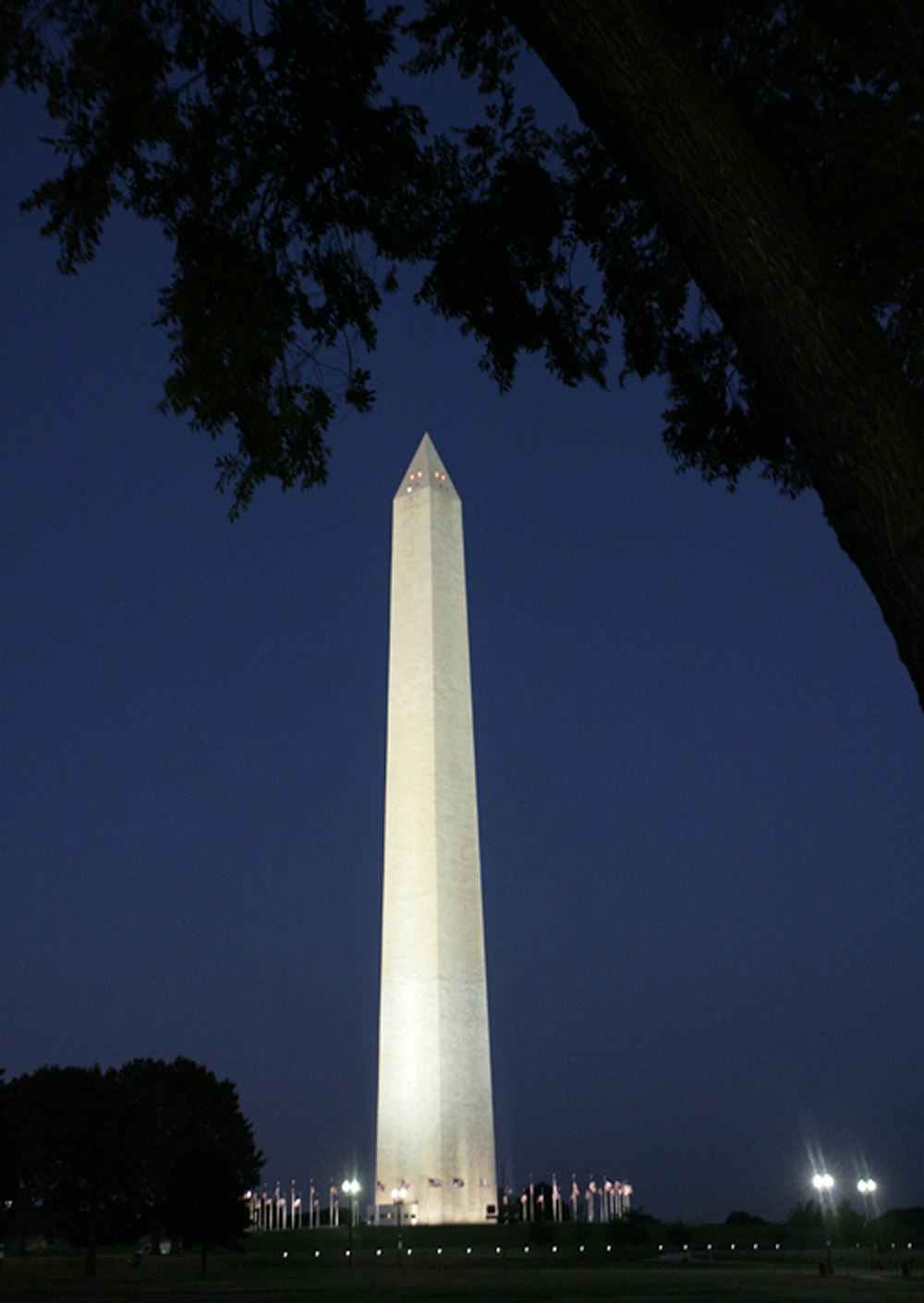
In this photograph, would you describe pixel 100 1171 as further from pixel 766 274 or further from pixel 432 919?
pixel 766 274

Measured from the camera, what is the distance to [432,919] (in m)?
49.5

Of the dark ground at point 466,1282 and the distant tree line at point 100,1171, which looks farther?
the distant tree line at point 100,1171

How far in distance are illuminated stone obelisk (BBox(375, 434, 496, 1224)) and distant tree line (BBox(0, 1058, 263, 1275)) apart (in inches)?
272

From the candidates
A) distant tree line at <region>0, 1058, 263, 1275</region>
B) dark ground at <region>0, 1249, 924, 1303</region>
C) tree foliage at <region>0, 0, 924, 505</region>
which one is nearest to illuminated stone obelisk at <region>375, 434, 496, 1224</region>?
dark ground at <region>0, 1249, 924, 1303</region>

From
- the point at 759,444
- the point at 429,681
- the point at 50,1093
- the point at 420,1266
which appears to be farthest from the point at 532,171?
the point at 50,1093

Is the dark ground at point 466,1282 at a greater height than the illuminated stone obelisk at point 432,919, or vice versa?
the illuminated stone obelisk at point 432,919

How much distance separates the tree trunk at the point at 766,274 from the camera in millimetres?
5398

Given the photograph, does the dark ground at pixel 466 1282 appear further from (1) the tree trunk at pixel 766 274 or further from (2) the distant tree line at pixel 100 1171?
(1) the tree trunk at pixel 766 274

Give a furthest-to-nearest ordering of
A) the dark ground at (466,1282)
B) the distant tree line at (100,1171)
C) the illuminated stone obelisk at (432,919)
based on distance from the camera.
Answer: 1. the illuminated stone obelisk at (432,919)
2. the distant tree line at (100,1171)
3. the dark ground at (466,1282)

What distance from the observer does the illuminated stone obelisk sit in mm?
48562

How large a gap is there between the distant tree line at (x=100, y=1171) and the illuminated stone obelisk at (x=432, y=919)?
22.6ft

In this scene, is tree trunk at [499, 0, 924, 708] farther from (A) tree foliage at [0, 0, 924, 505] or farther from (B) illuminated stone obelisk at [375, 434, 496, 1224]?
(B) illuminated stone obelisk at [375, 434, 496, 1224]

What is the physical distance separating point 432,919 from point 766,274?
1783 inches

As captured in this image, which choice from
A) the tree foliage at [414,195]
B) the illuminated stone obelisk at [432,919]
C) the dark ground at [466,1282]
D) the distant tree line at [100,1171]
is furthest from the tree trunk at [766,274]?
the illuminated stone obelisk at [432,919]
